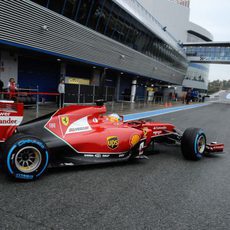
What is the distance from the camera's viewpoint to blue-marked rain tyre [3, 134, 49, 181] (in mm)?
3170

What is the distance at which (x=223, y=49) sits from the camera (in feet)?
183

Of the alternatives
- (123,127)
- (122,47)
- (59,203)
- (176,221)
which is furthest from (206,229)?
(122,47)

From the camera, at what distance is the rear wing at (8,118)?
3.83m

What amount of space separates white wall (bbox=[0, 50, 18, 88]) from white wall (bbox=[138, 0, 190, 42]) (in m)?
35.7

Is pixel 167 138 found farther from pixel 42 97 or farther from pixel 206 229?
pixel 42 97

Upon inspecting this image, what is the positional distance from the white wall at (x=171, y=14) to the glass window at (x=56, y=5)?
3430 cm

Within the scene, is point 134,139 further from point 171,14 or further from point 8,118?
point 171,14

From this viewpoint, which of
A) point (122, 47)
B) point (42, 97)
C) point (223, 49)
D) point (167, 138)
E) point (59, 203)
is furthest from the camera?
point (223, 49)

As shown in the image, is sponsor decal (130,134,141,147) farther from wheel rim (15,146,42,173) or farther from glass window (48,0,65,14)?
glass window (48,0,65,14)

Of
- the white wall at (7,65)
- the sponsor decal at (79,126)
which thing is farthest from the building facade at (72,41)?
the sponsor decal at (79,126)

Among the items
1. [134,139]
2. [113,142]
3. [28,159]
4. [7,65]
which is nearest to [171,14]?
[7,65]

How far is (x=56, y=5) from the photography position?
44.2 ft

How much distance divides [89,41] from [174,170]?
47.3 feet

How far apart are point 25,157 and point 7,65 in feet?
41.2
